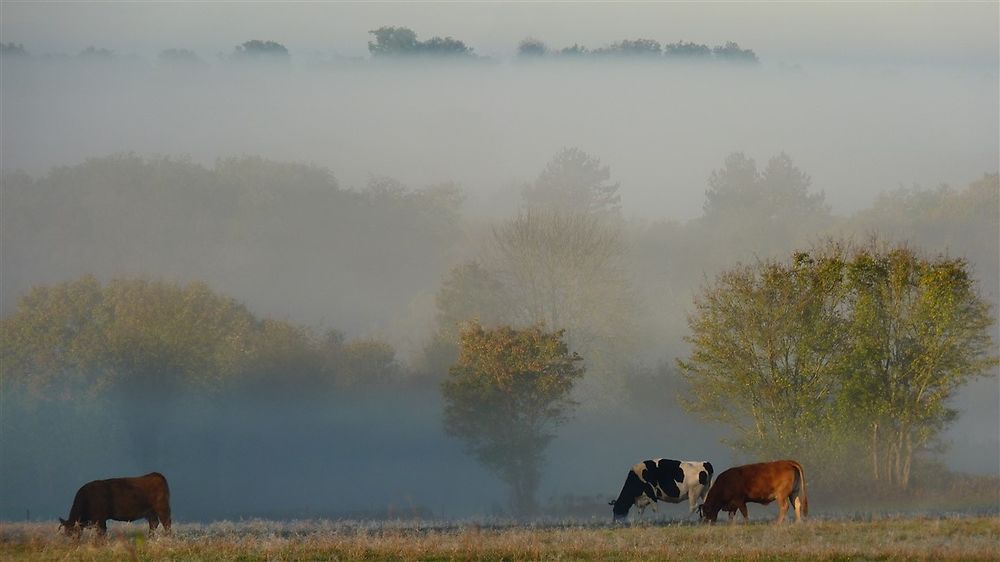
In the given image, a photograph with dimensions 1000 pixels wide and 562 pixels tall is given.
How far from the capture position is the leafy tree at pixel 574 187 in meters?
137

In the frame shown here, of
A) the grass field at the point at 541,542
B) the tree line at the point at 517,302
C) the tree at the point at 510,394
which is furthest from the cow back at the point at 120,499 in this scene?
the tree at the point at 510,394

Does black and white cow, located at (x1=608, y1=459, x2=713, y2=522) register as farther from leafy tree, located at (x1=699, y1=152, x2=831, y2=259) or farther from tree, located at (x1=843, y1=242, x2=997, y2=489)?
leafy tree, located at (x1=699, y1=152, x2=831, y2=259)

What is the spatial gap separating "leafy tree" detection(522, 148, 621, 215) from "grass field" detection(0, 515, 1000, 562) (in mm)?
91349

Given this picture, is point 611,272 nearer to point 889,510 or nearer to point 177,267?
point 889,510

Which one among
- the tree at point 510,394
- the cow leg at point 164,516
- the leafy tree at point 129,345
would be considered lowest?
the cow leg at point 164,516

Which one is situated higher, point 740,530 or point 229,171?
point 229,171

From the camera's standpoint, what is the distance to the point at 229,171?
6216 inches

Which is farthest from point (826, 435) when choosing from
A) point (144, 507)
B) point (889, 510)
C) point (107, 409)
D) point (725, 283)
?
point (107, 409)

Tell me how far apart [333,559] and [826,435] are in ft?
117

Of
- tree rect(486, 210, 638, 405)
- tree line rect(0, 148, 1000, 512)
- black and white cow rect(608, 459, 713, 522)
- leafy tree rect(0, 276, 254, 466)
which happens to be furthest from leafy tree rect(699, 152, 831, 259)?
black and white cow rect(608, 459, 713, 522)

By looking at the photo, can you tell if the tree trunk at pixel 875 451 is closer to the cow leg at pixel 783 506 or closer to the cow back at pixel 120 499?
the cow leg at pixel 783 506

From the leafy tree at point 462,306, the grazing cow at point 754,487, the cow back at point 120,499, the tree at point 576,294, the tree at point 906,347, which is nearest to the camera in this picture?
the cow back at point 120,499

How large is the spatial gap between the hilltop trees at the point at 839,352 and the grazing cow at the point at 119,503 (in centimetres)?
2886

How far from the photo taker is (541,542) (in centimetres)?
3881
